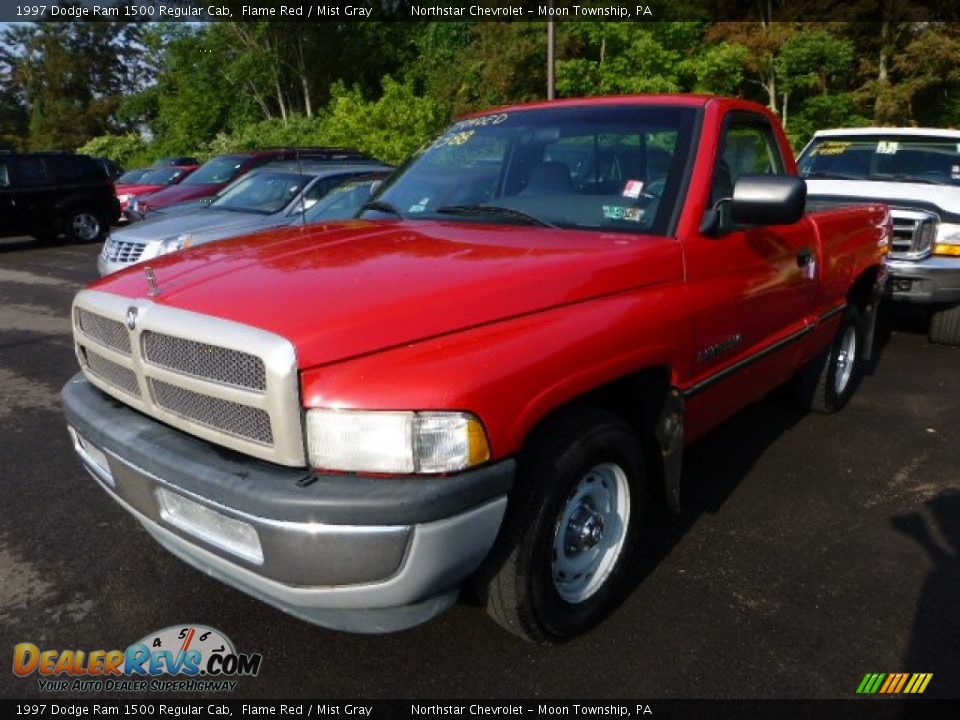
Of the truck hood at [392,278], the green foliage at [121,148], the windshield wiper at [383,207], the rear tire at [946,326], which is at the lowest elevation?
the green foliage at [121,148]

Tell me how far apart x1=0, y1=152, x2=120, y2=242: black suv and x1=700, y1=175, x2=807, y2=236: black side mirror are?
15217 millimetres

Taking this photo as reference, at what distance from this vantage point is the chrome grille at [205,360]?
2004mm

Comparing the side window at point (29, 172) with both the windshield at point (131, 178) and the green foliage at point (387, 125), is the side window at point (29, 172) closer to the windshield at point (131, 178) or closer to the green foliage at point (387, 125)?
the windshield at point (131, 178)

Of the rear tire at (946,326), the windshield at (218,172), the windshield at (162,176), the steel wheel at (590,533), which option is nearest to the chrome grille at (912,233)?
the rear tire at (946,326)

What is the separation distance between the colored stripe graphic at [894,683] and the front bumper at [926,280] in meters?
4.57

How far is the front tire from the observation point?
88.2 inches

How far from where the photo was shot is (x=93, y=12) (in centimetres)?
5675

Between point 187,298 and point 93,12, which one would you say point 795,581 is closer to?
point 187,298

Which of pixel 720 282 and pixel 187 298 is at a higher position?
pixel 187 298

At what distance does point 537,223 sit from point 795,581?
175 centimetres

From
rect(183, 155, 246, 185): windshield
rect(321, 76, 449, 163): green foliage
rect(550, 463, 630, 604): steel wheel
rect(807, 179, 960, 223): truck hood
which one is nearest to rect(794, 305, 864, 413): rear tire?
rect(807, 179, 960, 223): truck hood

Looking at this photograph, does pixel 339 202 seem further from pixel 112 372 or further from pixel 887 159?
pixel 887 159

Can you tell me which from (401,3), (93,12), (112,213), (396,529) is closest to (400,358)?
(396,529)

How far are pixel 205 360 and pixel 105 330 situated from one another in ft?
2.34
